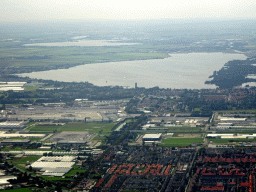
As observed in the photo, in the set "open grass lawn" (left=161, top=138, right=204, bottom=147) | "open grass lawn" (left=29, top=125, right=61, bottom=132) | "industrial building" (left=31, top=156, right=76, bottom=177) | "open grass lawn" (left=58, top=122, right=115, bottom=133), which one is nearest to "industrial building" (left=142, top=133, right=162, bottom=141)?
"open grass lawn" (left=161, top=138, right=204, bottom=147)

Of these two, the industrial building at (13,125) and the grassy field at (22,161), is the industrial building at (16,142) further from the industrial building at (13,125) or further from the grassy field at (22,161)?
the industrial building at (13,125)

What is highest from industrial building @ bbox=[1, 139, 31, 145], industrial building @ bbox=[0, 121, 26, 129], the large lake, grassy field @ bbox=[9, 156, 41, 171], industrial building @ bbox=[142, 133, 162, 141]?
industrial building @ bbox=[142, 133, 162, 141]

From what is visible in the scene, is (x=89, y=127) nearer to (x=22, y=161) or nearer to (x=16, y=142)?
(x=16, y=142)

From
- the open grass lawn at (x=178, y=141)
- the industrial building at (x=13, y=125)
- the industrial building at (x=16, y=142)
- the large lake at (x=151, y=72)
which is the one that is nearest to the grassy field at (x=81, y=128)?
the industrial building at (x=13, y=125)

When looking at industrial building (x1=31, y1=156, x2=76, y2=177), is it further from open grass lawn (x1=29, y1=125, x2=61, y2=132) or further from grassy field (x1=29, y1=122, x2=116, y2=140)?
open grass lawn (x1=29, y1=125, x2=61, y2=132)

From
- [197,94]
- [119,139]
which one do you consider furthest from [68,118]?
[197,94]

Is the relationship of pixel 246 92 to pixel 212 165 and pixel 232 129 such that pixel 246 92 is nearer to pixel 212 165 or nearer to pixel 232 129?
pixel 232 129

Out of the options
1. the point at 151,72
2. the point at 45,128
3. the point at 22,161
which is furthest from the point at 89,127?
the point at 151,72

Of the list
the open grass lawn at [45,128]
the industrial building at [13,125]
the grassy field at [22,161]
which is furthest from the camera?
the industrial building at [13,125]
